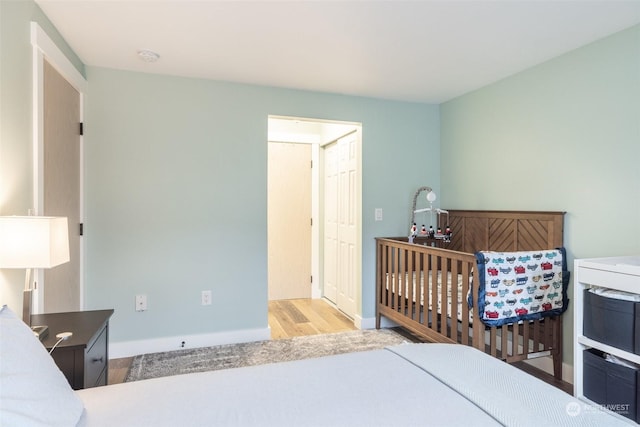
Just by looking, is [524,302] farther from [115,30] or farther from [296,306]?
[115,30]

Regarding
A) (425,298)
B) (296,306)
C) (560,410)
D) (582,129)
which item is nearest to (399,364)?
(560,410)

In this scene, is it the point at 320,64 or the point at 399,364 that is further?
the point at 320,64

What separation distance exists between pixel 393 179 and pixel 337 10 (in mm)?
1903

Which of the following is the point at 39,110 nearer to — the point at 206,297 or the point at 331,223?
the point at 206,297

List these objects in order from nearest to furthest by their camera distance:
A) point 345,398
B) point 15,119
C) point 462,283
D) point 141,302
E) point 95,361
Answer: point 345,398, point 95,361, point 15,119, point 462,283, point 141,302

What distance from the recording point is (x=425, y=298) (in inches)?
109

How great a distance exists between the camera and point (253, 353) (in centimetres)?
288

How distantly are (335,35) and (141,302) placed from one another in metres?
2.42

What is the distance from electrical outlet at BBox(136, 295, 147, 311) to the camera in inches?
113

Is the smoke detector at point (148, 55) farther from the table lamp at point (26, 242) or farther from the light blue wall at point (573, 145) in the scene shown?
the light blue wall at point (573, 145)

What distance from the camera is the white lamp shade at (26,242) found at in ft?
4.47

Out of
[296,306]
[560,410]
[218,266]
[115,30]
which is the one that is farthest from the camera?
[296,306]

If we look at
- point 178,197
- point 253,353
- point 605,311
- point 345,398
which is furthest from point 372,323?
point 345,398

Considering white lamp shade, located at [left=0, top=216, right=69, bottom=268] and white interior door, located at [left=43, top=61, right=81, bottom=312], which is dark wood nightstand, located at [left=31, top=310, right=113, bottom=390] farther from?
white interior door, located at [left=43, top=61, right=81, bottom=312]
